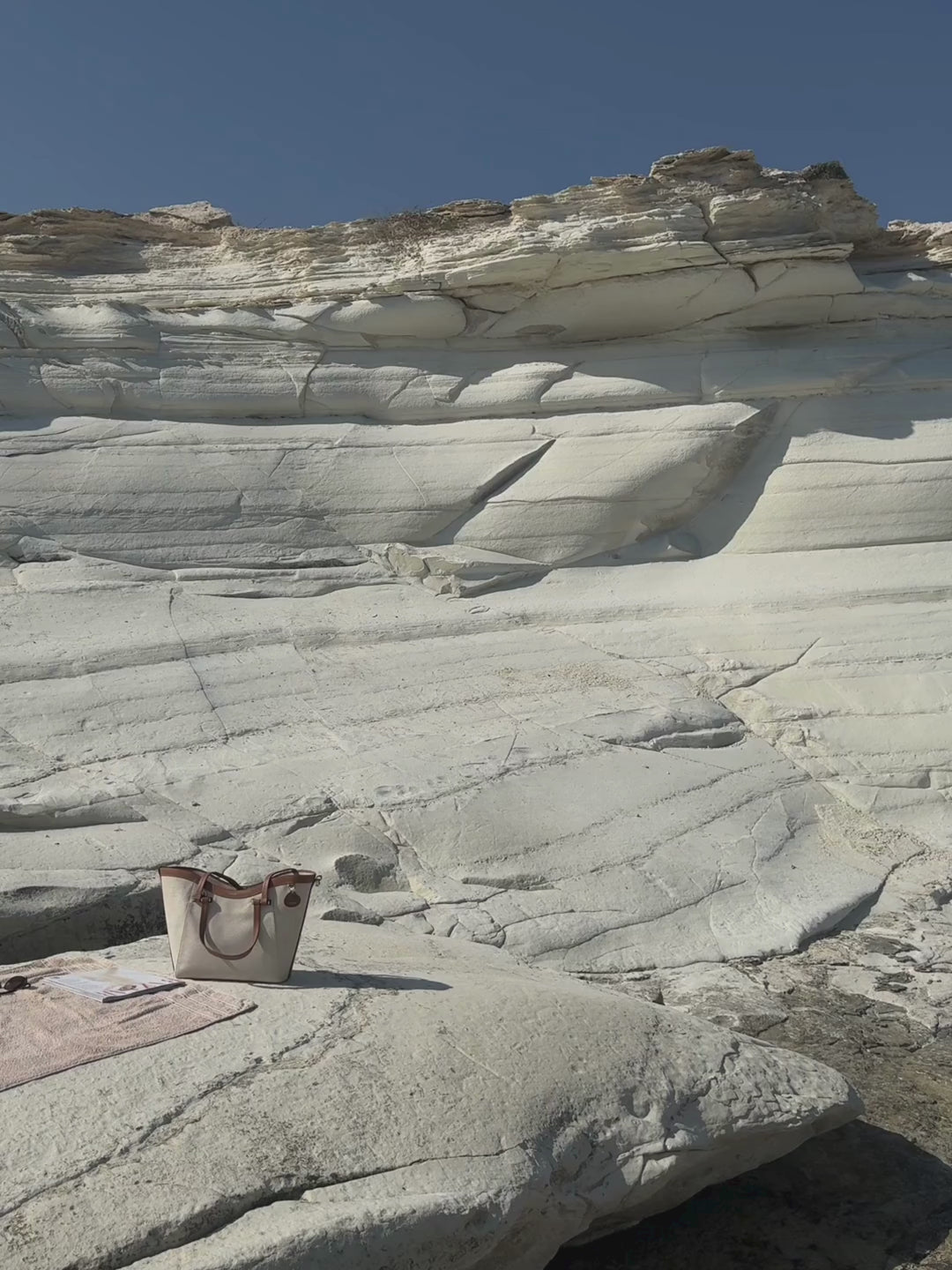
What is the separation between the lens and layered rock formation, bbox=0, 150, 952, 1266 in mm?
5992

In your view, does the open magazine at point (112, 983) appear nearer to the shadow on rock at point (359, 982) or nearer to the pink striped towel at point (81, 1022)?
the pink striped towel at point (81, 1022)

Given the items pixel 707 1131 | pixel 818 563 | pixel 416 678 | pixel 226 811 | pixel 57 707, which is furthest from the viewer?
pixel 818 563

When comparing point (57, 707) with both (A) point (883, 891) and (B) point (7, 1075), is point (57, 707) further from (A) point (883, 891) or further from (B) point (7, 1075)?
(A) point (883, 891)

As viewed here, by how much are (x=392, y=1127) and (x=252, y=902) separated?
86 cm

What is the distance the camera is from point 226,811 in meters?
6.04

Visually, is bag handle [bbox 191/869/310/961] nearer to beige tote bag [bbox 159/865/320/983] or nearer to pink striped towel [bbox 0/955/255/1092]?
beige tote bag [bbox 159/865/320/983]

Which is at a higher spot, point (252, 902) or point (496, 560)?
point (496, 560)

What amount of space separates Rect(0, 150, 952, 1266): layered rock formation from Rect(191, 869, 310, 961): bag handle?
1570mm

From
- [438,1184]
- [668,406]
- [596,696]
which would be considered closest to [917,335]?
[668,406]

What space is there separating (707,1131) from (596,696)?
14.4 ft

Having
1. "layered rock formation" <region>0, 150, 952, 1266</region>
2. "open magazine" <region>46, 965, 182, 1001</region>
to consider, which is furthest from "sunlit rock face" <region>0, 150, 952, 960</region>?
"open magazine" <region>46, 965, 182, 1001</region>

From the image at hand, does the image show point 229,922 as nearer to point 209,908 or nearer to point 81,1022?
point 209,908

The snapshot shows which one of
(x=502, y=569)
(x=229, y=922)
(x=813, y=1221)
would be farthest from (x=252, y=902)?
(x=502, y=569)

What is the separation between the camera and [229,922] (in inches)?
138
